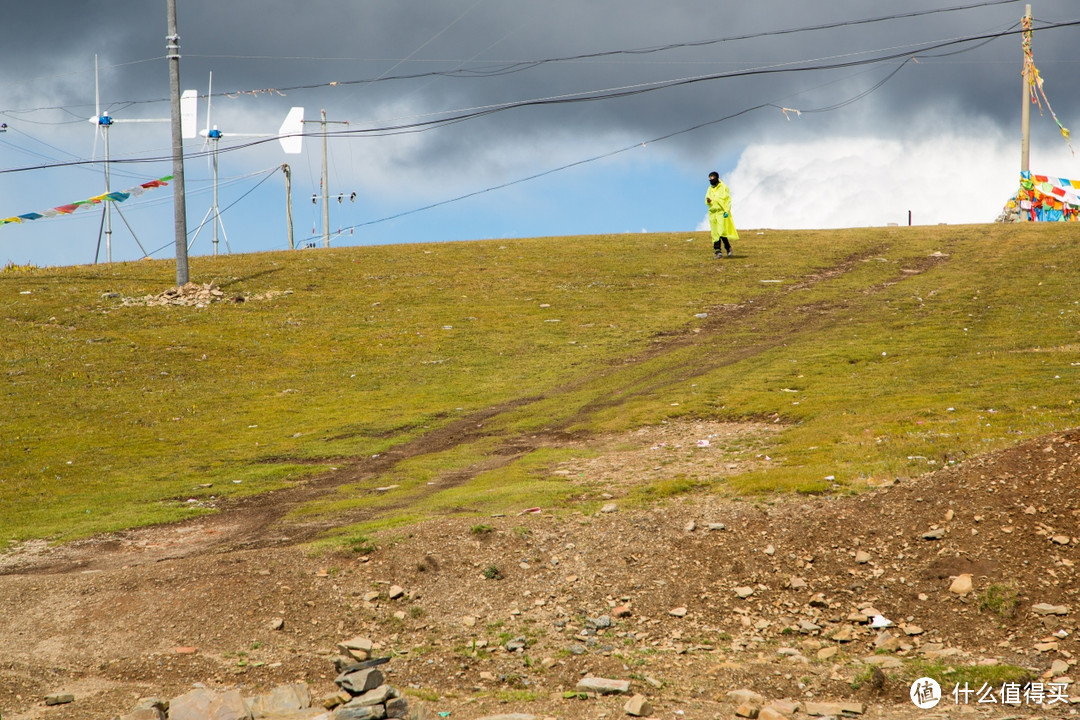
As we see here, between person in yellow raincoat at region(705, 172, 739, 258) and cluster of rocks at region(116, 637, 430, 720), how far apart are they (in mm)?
28900

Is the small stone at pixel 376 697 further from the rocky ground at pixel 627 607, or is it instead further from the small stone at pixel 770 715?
the small stone at pixel 770 715

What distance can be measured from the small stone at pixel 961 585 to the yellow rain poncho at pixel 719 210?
86.0 ft

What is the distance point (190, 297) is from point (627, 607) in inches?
1041

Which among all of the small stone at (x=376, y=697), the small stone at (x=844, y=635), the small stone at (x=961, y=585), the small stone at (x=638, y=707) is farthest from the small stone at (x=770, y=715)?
the small stone at (x=961, y=585)

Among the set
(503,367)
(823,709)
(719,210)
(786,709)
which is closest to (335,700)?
(786,709)

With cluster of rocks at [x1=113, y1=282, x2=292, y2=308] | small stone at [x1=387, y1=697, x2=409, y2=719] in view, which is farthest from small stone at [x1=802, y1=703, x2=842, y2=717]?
cluster of rocks at [x1=113, y1=282, x2=292, y2=308]

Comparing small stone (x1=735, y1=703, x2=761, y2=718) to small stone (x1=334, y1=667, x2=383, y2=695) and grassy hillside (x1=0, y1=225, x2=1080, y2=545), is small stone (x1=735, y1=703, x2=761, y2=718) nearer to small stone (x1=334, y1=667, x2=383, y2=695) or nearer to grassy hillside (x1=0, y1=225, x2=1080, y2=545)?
small stone (x1=334, y1=667, x2=383, y2=695)

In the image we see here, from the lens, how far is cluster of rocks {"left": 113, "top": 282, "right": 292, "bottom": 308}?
31.9 m

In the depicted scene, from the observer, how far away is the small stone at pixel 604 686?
26.5 ft

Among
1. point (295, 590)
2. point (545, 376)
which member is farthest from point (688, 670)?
point (545, 376)

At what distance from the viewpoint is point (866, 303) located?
2912cm

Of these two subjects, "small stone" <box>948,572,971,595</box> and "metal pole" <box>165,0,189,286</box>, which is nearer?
"small stone" <box>948,572,971,595</box>

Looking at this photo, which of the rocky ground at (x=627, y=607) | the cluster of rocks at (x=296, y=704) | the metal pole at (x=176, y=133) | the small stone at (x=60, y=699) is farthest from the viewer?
the metal pole at (x=176, y=133)

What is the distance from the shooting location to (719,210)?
117ft
